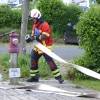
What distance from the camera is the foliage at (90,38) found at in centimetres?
1117

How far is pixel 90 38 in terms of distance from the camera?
36.9 feet

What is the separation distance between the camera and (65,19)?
31.0m

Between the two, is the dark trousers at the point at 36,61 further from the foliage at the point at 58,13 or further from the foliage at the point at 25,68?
the foliage at the point at 58,13

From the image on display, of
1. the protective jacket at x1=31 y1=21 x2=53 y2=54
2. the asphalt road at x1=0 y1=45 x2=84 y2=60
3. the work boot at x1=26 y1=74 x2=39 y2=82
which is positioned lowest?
the asphalt road at x1=0 y1=45 x2=84 y2=60

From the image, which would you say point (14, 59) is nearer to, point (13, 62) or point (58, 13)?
point (13, 62)

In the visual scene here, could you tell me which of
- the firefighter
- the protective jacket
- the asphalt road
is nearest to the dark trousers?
the firefighter

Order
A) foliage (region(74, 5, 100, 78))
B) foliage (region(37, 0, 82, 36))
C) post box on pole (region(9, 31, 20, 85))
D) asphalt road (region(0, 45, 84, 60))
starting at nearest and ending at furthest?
post box on pole (region(9, 31, 20, 85)), foliage (region(74, 5, 100, 78)), asphalt road (region(0, 45, 84, 60)), foliage (region(37, 0, 82, 36))

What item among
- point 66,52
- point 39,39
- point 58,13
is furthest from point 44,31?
point 58,13

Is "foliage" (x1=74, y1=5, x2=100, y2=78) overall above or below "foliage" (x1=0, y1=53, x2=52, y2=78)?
above

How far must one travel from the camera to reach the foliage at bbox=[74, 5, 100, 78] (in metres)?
11.2

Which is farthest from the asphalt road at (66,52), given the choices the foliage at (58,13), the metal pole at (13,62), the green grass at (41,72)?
the foliage at (58,13)

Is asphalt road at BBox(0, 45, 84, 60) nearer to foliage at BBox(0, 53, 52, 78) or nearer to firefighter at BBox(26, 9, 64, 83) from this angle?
foliage at BBox(0, 53, 52, 78)

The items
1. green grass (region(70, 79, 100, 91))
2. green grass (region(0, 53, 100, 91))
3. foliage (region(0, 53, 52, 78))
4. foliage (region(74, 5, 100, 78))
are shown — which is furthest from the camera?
foliage (region(0, 53, 52, 78))

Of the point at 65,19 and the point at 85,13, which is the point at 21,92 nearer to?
the point at 85,13
